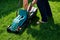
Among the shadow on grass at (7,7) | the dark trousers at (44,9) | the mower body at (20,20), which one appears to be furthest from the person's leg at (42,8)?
the shadow on grass at (7,7)

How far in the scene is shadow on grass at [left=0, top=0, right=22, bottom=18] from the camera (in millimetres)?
5489

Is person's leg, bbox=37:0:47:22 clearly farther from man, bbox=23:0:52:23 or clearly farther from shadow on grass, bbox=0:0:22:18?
shadow on grass, bbox=0:0:22:18

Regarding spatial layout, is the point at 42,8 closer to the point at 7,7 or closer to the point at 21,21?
the point at 21,21

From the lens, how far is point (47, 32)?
14.3 feet

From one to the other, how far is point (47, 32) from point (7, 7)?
1917 millimetres

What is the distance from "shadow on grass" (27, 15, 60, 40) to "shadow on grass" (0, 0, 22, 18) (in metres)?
1.19

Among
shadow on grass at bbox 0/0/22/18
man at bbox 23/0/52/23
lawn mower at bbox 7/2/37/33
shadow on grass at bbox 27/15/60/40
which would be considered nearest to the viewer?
shadow on grass at bbox 27/15/60/40

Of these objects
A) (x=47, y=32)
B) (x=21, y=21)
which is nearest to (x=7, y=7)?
(x=21, y=21)

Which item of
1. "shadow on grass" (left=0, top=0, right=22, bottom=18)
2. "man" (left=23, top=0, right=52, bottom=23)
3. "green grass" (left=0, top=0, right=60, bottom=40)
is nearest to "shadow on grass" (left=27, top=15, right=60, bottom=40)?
"green grass" (left=0, top=0, right=60, bottom=40)

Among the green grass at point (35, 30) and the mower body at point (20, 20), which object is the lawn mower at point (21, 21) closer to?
the mower body at point (20, 20)

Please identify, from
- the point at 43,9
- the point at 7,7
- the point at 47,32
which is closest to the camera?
the point at 47,32

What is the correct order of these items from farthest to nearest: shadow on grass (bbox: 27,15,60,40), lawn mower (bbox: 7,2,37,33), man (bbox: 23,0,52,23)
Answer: man (bbox: 23,0,52,23), lawn mower (bbox: 7,2,37,33), shadow on grass (bbox: 27,15,60,40)

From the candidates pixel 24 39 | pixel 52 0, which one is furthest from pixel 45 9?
pixel 52 0

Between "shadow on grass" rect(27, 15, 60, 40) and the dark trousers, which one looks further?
the dark trousers
